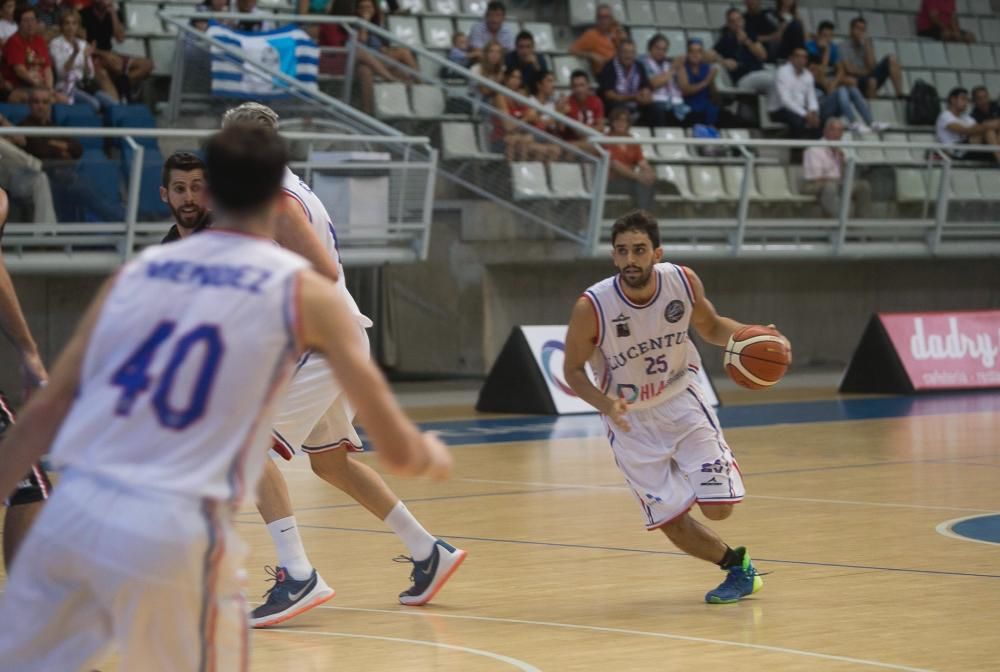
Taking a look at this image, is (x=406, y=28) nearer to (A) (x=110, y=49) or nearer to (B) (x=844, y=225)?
(A) (x=110, y=49)

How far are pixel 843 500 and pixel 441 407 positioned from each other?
6.38 m

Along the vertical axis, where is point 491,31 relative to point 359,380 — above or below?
above

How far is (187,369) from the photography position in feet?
10.7

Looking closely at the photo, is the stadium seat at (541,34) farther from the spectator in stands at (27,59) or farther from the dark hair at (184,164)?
the dark hair at (184,164)

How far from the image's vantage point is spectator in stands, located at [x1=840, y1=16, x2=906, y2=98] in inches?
858

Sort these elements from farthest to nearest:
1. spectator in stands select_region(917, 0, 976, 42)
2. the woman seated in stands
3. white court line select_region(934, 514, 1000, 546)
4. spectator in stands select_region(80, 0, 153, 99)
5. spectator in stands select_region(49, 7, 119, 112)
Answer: spectator in stands select_region(917, 0, 976, 42), the woman seated in stands, spectator in stands select_region(80, 0, 153, 99), spectator in stands select_region(49, 7, 119, 112), white court line select_region(934, 514, 1000, 546)

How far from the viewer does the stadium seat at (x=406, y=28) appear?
1862cm

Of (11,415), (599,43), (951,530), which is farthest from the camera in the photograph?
(599,43)

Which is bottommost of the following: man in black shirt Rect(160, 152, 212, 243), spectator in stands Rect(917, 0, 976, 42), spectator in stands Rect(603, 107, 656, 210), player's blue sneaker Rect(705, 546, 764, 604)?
player's blue sneaker Rect(705, 546, 764, 604)

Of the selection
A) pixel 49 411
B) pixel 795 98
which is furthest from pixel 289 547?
pixel 795 98

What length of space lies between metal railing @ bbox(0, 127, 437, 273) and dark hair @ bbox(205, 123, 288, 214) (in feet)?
34.0

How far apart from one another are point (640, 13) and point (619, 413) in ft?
51.4

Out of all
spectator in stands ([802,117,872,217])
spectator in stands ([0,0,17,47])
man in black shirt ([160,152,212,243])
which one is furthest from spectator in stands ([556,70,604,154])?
man in black shirt ([160,152,212,243])

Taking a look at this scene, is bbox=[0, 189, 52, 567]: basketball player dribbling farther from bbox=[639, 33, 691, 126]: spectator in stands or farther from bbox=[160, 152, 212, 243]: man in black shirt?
bbox=[639, 33, 691, 126]: spectator in stands
